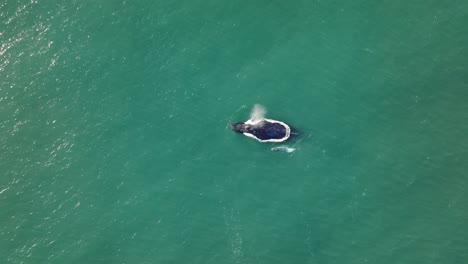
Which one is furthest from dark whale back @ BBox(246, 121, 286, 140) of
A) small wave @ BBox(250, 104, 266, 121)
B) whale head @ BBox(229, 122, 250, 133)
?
small wave @ BBox(250, 104, 266, 121)

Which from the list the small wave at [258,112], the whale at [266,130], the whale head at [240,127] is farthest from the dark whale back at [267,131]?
the small wave at [258,112]

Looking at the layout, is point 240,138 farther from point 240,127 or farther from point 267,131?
point 267,131

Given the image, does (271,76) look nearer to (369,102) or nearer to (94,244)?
(369,102)

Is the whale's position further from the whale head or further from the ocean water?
the ocean water

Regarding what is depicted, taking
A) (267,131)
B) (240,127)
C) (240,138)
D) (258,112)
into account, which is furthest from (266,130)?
(240,138)

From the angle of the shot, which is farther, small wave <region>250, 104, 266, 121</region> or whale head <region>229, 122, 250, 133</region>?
small wave <region>250, 104, 266, 121</region>

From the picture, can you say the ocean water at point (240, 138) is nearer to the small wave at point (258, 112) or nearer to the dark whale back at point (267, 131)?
the small wave at point (258, 112)

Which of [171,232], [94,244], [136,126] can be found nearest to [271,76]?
[136,126]
